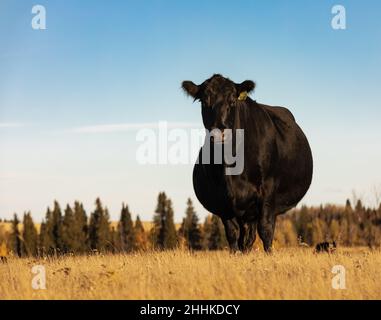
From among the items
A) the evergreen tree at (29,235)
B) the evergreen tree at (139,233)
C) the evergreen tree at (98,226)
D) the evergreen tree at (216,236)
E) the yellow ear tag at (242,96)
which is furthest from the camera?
the evergreen tree at (216,236)

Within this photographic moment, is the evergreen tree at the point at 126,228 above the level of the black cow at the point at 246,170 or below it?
below

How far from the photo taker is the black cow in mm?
11562

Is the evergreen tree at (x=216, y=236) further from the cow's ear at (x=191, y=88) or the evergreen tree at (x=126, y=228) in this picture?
the cow's ear at (x=191, y=88)

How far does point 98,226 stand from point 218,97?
277 ft

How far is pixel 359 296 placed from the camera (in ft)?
25.4

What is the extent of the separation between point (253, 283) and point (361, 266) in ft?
10.1

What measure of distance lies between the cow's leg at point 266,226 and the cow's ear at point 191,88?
2.66 meters

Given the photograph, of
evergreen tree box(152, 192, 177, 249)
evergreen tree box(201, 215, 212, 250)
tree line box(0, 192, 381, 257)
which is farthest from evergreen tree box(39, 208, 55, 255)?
evergreen tree box(201, 215, 212, 250)

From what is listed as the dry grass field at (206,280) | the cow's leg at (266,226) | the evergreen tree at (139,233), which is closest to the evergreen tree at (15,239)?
the evergreen tree at (139,233)

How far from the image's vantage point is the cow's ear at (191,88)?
1205 centimetres

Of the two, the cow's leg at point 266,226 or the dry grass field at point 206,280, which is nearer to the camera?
the dry grass field at point 206,280

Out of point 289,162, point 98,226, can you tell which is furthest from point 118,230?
point 289,162

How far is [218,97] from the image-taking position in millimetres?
11422
